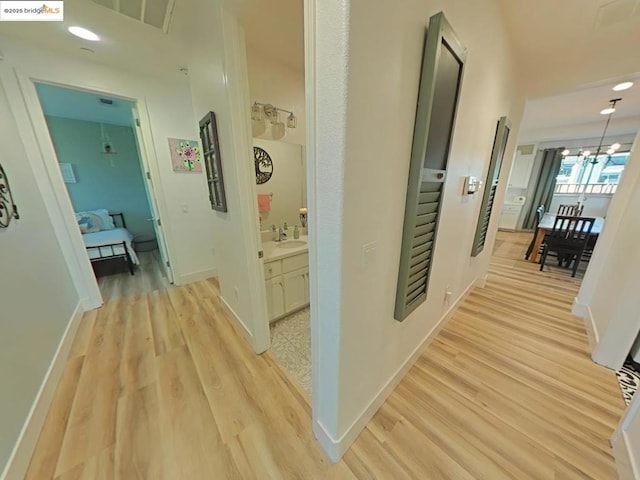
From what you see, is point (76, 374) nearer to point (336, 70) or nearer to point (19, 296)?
point (19, 296)

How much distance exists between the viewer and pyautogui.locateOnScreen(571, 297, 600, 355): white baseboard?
6.05ft

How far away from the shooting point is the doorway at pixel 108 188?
297 centimetres

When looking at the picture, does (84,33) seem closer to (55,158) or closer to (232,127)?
(55,158)

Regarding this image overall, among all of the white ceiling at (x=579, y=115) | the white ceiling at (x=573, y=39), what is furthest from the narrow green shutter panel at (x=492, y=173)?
the white ceiling at (x=579, y=115)

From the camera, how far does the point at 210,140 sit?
65.9 inches

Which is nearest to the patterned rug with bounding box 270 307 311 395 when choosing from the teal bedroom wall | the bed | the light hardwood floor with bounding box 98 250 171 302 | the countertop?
the countertop

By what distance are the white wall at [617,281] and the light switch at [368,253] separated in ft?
6.18

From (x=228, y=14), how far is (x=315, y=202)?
131cm

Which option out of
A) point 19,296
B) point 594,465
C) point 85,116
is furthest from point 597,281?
point 85,116

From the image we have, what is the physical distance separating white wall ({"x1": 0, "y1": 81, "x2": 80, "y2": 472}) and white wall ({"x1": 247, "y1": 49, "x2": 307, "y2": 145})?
1967mm

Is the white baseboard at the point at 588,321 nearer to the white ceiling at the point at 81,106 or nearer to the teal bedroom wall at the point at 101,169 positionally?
the white ceiling at the point at 81,106

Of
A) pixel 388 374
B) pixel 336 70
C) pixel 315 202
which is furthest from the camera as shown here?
pixel 388 374

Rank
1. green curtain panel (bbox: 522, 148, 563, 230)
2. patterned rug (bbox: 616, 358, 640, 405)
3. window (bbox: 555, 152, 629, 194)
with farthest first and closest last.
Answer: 1. green curtain panel (bbox: 522, 148, 563, 230)
2. window (bbox: 555, 152, 629, 194)
3. patterned rug (bbox: 616, 358, 640, 405)

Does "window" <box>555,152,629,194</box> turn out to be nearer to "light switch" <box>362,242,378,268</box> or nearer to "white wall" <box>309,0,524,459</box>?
"white wall" <box>309,0,524,459</box>
